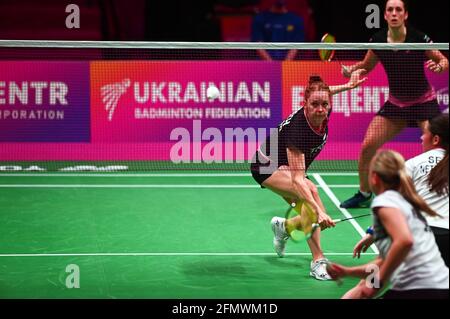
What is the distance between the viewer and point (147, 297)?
6953mm

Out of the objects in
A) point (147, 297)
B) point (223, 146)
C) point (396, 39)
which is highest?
point (396, 39)

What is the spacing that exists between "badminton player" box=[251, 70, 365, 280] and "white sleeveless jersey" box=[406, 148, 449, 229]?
0.95 m

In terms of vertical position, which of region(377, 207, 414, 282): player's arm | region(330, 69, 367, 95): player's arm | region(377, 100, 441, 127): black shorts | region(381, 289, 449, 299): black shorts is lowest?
region(381, 289, 449, 299): black shorts

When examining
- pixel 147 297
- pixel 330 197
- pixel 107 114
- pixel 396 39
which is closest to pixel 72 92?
pixel 107 114

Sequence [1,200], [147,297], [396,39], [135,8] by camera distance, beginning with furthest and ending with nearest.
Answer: [135,8]
[1,200]
[396,39]
[147,297]

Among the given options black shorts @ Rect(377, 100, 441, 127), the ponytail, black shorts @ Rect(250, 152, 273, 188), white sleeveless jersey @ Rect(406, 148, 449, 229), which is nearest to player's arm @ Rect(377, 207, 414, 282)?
the ponytail

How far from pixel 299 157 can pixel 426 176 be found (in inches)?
54.7

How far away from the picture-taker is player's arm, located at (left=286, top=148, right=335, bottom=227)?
7055 millimetres

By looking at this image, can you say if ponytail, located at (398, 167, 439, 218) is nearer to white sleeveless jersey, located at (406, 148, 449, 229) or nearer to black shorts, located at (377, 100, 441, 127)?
white sleeveless jersey, located at (406, 148, 449, 229)

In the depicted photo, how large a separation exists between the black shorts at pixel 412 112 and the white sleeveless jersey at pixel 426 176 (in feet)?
9.38

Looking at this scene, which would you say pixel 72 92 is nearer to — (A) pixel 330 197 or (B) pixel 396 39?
(A) pixel 330 197

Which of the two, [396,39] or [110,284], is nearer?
[110,284]

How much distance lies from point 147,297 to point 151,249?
142 centimetres

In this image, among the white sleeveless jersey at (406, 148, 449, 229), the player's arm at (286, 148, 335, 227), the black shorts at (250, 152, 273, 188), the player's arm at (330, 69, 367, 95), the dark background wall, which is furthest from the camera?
the dark background wall
